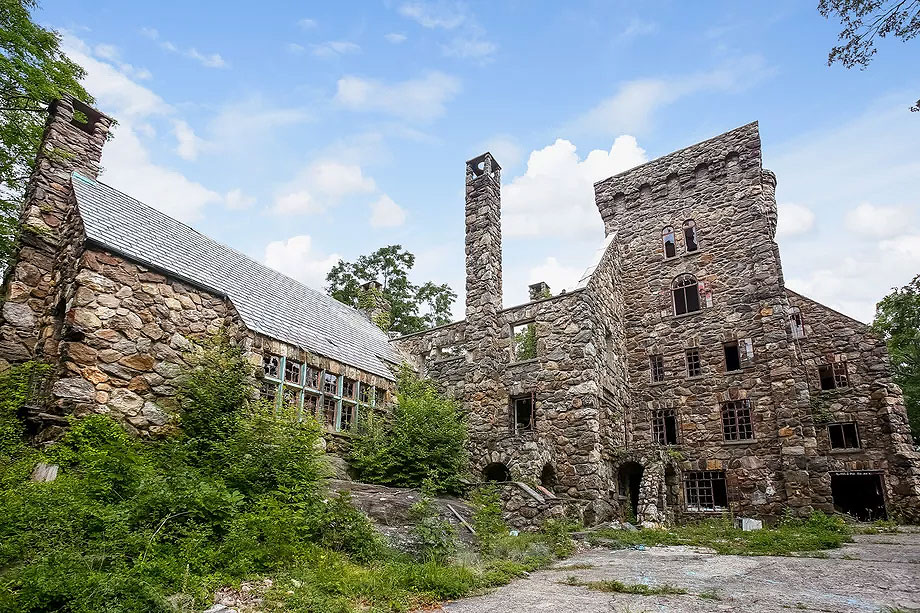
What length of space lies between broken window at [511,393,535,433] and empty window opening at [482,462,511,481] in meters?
1.16

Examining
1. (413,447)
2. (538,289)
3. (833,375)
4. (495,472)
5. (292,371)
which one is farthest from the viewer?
(538,289)

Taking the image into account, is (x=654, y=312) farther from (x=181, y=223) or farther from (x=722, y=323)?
(x=181, y=223)

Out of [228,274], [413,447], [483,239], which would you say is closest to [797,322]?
[483,239]

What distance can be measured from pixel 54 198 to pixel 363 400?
8.59m

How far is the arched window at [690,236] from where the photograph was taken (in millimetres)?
20016

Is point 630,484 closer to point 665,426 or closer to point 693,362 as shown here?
point 665,426

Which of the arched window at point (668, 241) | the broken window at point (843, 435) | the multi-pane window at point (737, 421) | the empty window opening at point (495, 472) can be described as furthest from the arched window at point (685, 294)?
the empty window opening at point (495, 472)

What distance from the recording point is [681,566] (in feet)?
26.5

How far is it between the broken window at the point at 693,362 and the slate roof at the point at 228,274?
10219 millimetres

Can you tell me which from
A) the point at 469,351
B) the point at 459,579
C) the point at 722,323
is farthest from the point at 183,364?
the point at 722,323

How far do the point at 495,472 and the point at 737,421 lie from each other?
8.47 m

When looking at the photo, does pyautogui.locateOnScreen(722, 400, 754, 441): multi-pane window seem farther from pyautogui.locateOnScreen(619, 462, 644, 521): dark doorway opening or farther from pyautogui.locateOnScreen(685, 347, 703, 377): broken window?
pyautogui.locateOnScreen(619, 462, 644, 521): dark doorway opening

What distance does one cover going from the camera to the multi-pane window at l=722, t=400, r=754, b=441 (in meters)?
17.3

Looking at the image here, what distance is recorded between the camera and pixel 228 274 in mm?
13820
